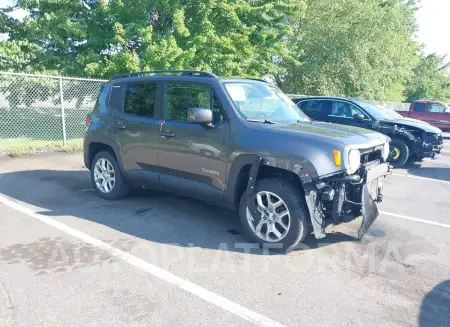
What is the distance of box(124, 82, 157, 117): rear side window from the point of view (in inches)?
196

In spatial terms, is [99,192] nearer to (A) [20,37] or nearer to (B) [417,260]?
(B) [417,260]

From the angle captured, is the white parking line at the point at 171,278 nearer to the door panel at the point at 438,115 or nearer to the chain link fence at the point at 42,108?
the chain link fence at the point at 42,108

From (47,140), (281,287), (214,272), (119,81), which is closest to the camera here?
(281,287)

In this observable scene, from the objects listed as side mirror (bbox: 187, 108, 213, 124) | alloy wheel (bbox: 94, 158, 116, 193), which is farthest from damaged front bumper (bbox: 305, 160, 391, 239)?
alloy wheel (bbox: 94, 158, 116, 193)

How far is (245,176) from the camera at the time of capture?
4145 millimetres

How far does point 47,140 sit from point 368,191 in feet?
31.0

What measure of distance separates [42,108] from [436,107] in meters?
17.3

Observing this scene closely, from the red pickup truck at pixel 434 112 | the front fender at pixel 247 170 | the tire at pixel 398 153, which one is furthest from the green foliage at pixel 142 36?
the front fender at pixel 247 170

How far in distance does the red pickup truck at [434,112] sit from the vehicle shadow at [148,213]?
15.9 m

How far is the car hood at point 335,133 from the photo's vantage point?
378 cm

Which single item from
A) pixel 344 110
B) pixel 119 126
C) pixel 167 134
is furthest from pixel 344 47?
pixel 167 134

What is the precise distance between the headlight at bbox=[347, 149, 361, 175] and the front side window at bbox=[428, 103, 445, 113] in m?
16.4

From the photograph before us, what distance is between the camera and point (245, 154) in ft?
13.1

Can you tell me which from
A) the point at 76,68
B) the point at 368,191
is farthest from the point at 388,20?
the point at 368,191
